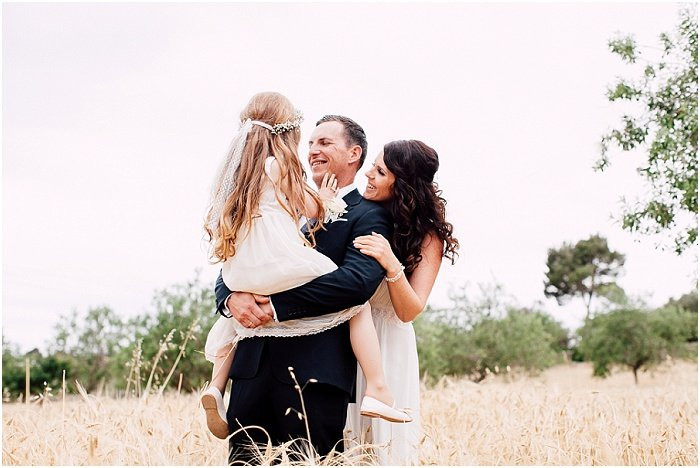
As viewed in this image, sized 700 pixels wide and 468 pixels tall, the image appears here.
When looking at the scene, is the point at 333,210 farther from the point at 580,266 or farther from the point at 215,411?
the point at 580,266

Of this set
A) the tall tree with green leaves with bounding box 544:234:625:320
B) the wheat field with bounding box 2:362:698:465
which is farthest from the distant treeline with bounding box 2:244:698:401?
the tall tree with green leaves with bounding box 544:234:625:320

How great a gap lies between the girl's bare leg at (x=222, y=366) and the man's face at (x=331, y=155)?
113 centimetres

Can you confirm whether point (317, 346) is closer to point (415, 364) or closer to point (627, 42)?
point (415, 364)

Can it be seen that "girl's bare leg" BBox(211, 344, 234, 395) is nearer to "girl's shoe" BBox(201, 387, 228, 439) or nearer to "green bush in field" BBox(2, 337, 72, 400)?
"girl's shoe" BBox(201, 387, 228, 439)

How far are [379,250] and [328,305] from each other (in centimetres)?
40

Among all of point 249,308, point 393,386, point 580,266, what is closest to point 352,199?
point 249,308

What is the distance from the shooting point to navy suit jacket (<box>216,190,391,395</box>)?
410cm

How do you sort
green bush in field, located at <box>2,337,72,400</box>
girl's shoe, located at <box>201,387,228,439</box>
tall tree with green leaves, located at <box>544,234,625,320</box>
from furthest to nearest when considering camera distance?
1. tall tree with green leaves, located at <box>544,234,625,320</box>
2. green bush in field, located at <box>2,337,72,400</box>
3. girl's shoe, located at <box>201,387,228,439</box>

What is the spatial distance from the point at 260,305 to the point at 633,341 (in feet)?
60.0

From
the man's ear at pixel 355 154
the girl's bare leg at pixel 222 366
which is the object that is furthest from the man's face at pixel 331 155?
the girl's bare leg at pixel 222 366

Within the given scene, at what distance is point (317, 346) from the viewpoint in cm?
423

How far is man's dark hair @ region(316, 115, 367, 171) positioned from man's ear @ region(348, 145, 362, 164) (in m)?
0.02

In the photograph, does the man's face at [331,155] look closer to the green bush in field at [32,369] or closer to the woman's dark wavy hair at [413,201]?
the woman's dark wavy hair at [413,201]

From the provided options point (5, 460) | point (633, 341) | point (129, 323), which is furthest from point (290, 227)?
point (633, 341)
